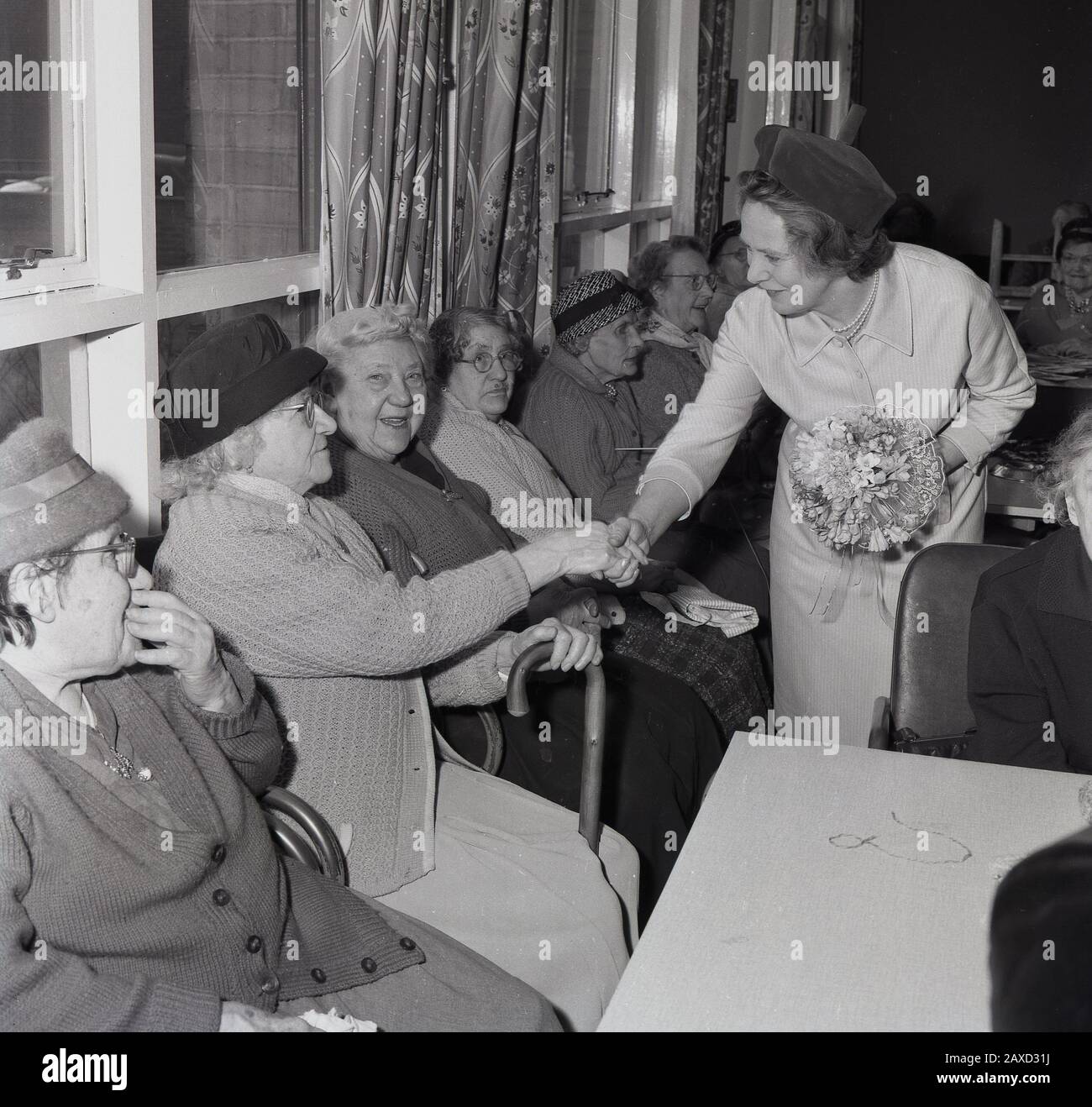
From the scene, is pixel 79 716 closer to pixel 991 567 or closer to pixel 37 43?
pixel 37 43

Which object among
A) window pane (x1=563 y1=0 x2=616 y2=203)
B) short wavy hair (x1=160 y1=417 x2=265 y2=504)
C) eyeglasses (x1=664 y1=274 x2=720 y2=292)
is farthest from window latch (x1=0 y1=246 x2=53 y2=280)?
window pane (x1=563 y1=0 x2=616 y2=203)

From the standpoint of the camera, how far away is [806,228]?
7.72 feet

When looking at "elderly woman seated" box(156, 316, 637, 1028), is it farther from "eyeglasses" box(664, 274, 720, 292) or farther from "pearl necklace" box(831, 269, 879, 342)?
"eyeglasses" box(664, 274, 720, 292)

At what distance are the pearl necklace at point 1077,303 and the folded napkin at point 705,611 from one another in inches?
118

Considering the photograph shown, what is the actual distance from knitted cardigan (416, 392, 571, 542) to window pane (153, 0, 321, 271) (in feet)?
1.79

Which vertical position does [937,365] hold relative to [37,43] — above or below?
below

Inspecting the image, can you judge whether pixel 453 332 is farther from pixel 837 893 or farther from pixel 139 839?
pixel 837 893

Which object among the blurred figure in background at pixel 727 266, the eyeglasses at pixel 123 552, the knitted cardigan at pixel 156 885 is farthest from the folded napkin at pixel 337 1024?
the blurred figure in background at pixel 727 266

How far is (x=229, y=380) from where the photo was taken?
2090 mm

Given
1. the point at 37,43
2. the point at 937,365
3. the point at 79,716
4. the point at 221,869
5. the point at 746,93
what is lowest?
the point at 221,869

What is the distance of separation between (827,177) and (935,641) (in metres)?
0.88

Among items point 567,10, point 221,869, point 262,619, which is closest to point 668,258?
point 567,10

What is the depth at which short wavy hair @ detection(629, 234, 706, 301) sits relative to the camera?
455cm
